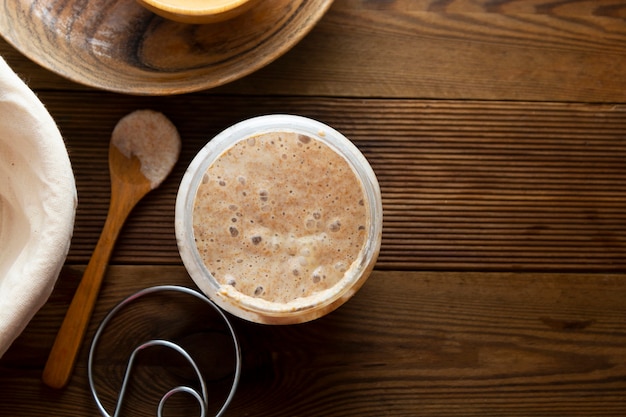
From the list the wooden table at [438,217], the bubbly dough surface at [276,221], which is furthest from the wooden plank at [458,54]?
the bubbly dough surface at [276,221]

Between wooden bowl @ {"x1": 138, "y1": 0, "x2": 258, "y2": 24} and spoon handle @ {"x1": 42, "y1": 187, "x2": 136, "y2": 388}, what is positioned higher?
wooden bowl @ {"x1": 138, "y1": 0, "x2": 258, "y2": 24}

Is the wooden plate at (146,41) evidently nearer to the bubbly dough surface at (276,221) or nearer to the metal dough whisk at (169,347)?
the bubbly dough surface at (276,221)

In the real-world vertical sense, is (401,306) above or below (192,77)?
below

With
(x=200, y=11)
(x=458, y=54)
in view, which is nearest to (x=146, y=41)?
(x=200, y=11)

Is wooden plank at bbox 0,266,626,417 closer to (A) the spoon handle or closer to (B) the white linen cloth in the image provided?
(A) the spoon handle

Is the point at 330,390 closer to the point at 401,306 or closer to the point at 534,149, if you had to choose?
the point at 401,306

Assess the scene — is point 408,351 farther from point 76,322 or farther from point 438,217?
point 76,322

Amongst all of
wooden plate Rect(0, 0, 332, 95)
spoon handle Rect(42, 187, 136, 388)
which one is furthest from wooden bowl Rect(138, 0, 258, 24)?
spoon handle Rect(42, 187, 136, 388)

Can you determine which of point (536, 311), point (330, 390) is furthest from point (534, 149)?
point (330, 390)
